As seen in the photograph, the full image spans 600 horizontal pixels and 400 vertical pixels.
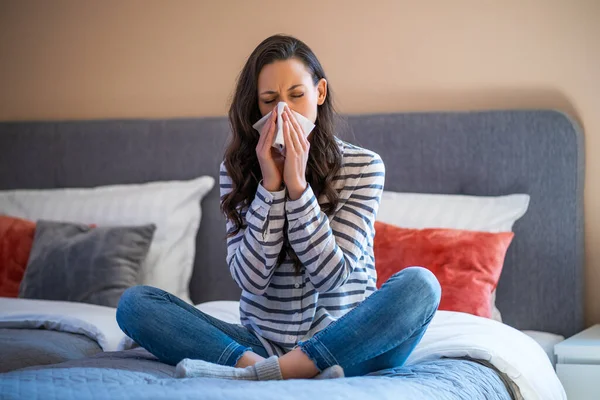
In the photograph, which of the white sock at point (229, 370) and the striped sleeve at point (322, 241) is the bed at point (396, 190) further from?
the striped sleeve at point (322, 241)

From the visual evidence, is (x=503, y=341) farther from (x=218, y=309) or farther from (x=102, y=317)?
(x=102, y=317)

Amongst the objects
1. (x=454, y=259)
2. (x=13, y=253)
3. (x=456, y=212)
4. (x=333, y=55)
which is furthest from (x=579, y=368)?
(x=13, y=253)

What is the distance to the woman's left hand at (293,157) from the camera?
1998mm

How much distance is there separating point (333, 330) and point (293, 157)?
0.41 metres

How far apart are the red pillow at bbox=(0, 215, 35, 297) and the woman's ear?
1413 mm

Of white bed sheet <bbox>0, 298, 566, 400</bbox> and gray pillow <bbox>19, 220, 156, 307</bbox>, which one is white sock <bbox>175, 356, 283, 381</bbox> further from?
gray pillow <bbox>19, 220, 156, 307</bbox>

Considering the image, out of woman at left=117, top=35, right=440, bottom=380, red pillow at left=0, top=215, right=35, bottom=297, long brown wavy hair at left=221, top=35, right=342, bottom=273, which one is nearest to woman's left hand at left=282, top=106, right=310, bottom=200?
woman at left=117, top=35, right=440, bottom=380

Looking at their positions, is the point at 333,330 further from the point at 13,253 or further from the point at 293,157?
the point at 13,253

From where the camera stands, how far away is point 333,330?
6.03ft

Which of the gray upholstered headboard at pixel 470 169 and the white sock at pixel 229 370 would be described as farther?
the gray upholstered headboard at pixel 470 169

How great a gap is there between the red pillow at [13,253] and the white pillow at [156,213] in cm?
13

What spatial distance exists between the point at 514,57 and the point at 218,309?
1.32 m

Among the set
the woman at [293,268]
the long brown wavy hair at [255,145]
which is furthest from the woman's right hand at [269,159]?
the long brown wavy hair at [255,145]

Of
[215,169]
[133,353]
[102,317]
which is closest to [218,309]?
[102,317]
